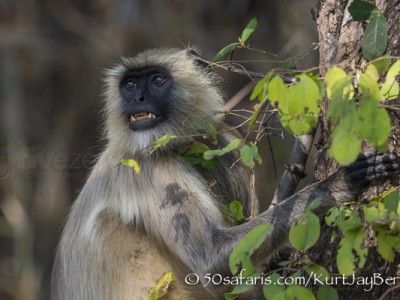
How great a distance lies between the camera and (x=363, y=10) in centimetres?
323

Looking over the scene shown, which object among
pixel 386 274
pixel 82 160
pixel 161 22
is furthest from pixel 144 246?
pixel 161 22

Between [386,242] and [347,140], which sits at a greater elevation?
[347,140]

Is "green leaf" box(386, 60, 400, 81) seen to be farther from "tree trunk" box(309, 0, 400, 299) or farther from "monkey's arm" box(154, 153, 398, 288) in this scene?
"monkey's arm" box(154, 153, 398, 288)

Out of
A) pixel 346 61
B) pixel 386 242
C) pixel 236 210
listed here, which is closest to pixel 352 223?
pixel 386 242

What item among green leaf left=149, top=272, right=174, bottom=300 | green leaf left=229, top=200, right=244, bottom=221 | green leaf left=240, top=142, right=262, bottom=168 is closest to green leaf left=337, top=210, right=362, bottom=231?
green leaf left=240, top=142, right=262, bottom=168

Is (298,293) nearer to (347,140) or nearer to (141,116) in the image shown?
(347,140)

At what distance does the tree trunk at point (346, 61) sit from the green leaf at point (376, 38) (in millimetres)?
109

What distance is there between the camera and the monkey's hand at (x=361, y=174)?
3297mm

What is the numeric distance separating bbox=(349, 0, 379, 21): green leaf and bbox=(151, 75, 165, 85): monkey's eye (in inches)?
67.7

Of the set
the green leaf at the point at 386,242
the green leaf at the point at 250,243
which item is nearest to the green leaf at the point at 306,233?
the green leaf at the point at 250,243

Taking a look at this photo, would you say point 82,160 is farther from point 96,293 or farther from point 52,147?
point 96,293

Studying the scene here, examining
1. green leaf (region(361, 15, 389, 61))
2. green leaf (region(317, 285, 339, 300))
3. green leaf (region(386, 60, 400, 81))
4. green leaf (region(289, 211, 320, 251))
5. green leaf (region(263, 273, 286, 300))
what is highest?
green leaf (region(361, 15, 389, 61))

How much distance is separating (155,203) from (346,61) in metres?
1.23

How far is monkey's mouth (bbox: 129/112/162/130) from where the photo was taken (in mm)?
4395
